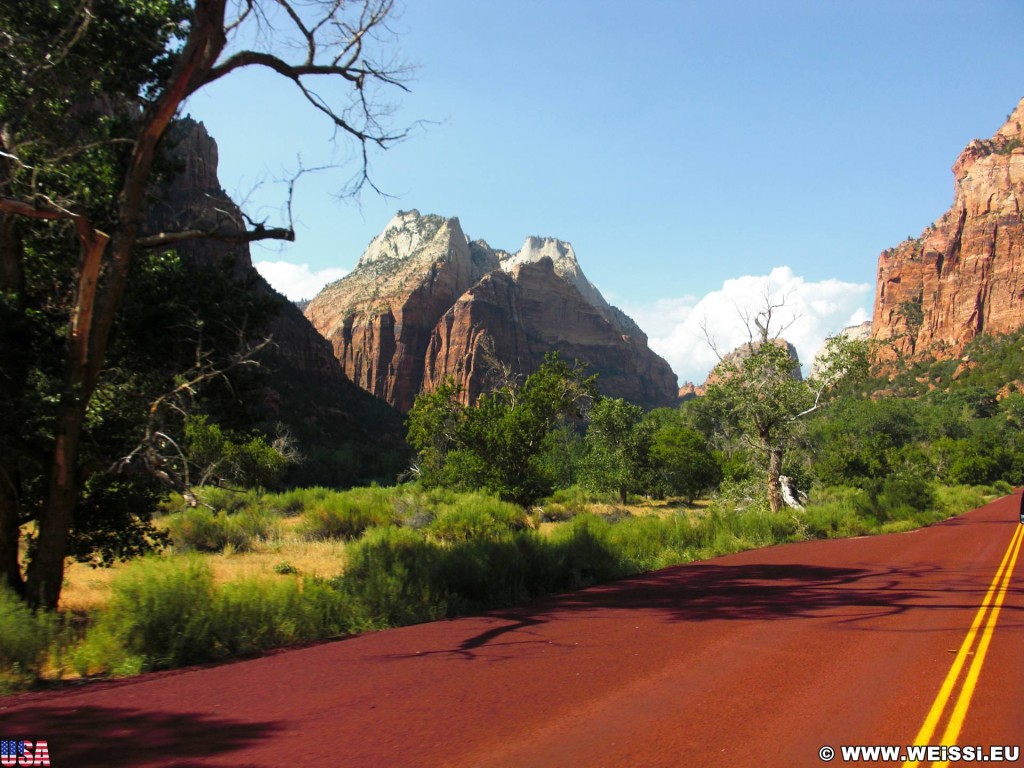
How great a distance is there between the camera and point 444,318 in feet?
Answer: 496

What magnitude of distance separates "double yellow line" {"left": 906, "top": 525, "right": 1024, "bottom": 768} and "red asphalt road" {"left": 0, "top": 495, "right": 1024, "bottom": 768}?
0.28 ft

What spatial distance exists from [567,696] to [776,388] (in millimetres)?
21868

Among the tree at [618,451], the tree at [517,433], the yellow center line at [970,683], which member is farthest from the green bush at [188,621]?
the tree at [618,451]

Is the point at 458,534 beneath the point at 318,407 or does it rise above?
beneath

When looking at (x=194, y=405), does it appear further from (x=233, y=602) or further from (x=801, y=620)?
(x=801, y=620)

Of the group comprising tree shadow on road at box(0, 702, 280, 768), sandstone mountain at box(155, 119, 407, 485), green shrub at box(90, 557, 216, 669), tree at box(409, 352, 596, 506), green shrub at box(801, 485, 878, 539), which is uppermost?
sandstone mountain at box(155, 119, 407, 485)

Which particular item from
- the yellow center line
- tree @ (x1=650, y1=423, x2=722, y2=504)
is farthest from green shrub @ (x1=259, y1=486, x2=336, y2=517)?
tree @ (x1=650, y1=423, x2=722, y2=504)

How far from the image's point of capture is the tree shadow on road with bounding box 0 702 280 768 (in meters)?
4.11

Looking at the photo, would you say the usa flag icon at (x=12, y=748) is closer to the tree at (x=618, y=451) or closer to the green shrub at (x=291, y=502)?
the green shrub at (x=291, y=502)

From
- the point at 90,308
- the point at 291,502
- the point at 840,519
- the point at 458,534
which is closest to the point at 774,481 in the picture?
the point at 840,519

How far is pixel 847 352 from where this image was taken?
2473 cm

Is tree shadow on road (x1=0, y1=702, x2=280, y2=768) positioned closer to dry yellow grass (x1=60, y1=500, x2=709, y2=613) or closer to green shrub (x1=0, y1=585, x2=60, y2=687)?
green shrub (x1=0, y1=585, x2=60, y2=687)

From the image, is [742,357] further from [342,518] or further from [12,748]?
[12,748]

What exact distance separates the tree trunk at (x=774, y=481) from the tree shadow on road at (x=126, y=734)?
22.5 m
